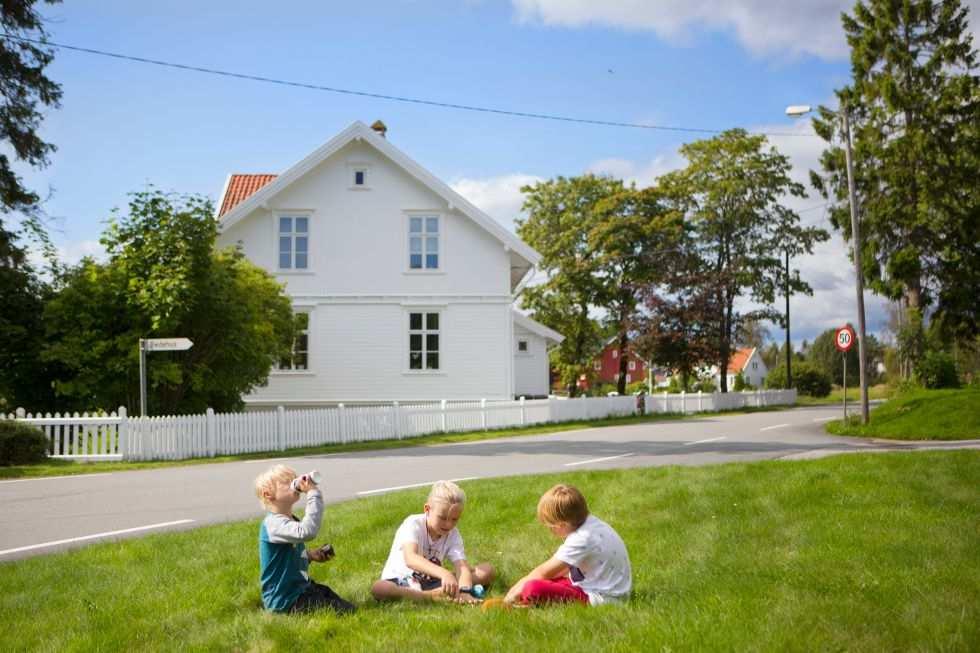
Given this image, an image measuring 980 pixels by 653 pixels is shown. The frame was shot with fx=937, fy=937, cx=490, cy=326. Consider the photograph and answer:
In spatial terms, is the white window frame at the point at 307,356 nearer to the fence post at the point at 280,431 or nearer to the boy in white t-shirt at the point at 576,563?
the fence post at the point at 280,431

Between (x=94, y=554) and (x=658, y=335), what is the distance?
128 ft

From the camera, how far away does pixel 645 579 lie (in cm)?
687

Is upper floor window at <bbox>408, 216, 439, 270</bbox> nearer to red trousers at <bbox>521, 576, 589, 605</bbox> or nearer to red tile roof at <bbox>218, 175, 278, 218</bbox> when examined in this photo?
red tile roof at <bbox>218, 175, 278, 218</bbox>

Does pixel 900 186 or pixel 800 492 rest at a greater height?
pixel 900 186

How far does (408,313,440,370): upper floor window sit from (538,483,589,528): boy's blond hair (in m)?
26.8

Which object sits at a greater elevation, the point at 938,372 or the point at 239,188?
the point at 239,188

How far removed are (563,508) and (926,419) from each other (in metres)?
21.4

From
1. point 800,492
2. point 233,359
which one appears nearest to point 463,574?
point 800,492

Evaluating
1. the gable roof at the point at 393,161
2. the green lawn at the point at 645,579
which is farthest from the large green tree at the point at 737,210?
the green lawn at the point at 645,579

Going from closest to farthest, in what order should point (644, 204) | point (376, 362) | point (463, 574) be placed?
1. point (463, 574)
2. point (376, 362)
3. point (644, 204)

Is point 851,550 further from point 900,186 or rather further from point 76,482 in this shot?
point 900,186

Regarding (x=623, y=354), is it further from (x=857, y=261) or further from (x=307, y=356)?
(x=857, y=261)

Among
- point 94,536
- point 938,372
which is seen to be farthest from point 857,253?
point 94,536

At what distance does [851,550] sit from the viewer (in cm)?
738
